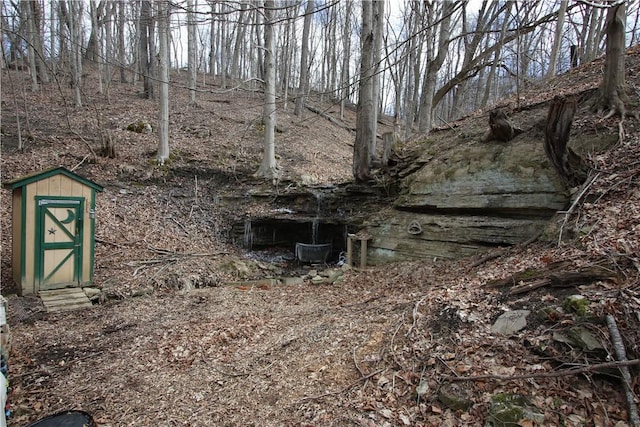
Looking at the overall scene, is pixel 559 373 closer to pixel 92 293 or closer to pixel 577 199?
pixel 577 199

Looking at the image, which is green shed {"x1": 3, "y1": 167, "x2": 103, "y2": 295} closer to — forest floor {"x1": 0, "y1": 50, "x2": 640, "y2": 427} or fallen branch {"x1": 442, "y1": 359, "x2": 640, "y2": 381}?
forest floor {"x1": 0, "y1": 50, "x2": 640, "y2": 427}

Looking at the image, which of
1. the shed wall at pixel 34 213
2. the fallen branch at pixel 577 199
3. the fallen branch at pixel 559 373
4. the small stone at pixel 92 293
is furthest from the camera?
the small stone at pixel 92 293

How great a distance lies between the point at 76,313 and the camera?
5359 millimetres

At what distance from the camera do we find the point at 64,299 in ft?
18.4

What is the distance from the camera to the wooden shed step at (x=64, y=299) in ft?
17.7

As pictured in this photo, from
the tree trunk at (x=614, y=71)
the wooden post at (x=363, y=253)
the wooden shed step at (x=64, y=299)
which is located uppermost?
the tree trunk at (x=614, y=71)

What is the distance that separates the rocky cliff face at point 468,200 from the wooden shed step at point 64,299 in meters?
5.78

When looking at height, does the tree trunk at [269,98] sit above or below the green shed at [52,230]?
above

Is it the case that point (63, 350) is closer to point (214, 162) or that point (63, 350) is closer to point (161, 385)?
point (161, 385)

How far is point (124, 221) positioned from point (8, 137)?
5.77m

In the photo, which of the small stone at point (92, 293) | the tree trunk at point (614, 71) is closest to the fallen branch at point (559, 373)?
the tree trunk at point (614, 71)

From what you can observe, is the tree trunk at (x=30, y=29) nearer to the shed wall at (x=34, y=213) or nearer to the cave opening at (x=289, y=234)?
the shed wall at (x=34, y=213)

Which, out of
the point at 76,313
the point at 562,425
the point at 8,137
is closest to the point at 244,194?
the point at 76,313

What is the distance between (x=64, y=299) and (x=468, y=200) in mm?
7410
